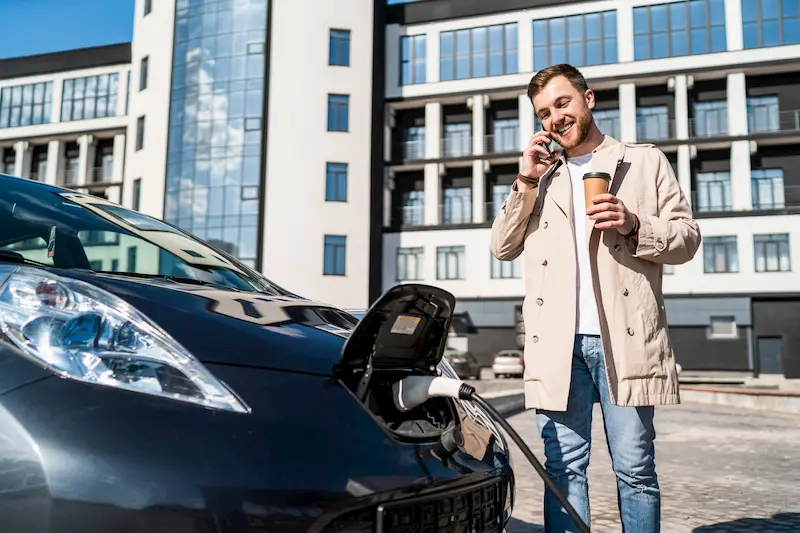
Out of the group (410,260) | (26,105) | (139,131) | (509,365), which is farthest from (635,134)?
(26,105)

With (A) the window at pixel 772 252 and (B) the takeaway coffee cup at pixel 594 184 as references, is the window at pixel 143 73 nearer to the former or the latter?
(A) the window at pixel 772 252

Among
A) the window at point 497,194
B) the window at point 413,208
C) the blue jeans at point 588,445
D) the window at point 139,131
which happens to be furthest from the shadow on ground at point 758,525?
the window at point 139,131

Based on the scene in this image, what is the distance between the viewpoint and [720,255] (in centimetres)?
3052

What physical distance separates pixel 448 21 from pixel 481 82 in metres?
3.61

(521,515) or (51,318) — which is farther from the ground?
(51,318)

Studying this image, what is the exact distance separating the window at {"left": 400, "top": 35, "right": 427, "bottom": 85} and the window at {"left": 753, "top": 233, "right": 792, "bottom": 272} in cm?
1743

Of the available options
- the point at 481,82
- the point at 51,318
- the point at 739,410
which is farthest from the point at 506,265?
the point at 51,318

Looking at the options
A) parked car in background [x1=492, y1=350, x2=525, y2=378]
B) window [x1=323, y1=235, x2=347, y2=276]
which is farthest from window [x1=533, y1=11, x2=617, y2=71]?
parked car in background [x1=492, y1=350, x2=525, y2=378]

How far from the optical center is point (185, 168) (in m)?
32.1

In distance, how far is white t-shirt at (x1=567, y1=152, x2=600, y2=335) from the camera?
238 cm

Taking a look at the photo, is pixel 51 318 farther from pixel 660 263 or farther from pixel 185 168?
pixel 185 168

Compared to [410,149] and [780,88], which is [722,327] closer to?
[780,88]

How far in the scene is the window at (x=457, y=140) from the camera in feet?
113

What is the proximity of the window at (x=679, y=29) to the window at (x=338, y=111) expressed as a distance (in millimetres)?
13808
